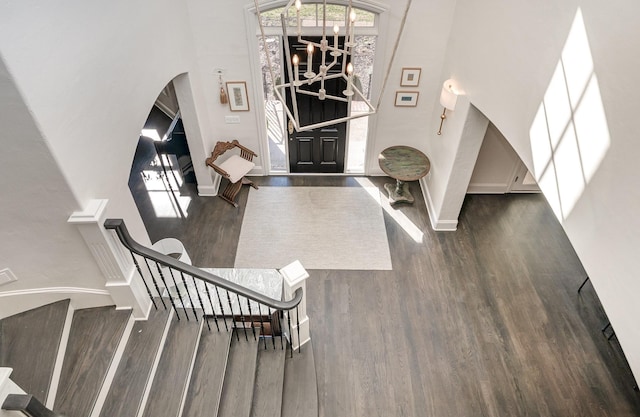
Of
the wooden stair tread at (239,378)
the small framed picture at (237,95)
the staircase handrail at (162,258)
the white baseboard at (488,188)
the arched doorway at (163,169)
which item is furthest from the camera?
the white baseboard at (488,188)

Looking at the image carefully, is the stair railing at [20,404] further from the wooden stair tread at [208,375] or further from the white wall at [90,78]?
the wooden stair tread at [208,375]

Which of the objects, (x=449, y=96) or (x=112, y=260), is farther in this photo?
(x=449, y=96)

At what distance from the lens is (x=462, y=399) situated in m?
3.91

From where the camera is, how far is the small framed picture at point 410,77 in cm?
558

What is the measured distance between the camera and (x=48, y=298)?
307cm

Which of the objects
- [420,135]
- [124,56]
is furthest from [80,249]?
[420,135]

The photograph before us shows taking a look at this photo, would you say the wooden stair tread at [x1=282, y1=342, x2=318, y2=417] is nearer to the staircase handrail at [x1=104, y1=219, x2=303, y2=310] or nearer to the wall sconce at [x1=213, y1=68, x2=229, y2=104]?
the staircase handrail at [x1=104, y1=219, x2=303, y2=310]

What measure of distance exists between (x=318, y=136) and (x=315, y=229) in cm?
166

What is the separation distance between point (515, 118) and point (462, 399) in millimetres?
2818

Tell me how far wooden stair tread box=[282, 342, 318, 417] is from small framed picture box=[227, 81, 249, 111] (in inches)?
145

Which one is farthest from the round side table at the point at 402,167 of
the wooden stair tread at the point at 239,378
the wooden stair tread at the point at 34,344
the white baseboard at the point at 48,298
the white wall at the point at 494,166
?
the wooden stair tread at the point at 34,344

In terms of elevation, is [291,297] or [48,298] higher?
[48,298]

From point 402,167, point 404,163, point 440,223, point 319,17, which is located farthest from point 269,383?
point 319,17

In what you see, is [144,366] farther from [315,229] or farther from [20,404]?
[315,229]
